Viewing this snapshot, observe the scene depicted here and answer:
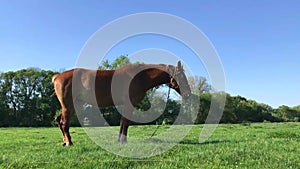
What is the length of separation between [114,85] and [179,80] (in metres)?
2.34

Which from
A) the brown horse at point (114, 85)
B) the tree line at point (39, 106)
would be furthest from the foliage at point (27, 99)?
the brown horse at point (114, 85)

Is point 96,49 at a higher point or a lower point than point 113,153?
higher

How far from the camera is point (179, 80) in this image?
10602mm

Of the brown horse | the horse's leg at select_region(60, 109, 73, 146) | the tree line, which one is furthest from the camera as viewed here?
the tree line

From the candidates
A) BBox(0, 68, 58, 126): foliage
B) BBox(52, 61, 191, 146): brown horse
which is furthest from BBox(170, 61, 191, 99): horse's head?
BBox(0, 68, 58, 126): foliage

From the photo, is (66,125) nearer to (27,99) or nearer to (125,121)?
(125,121)

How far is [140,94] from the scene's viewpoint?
10.7m

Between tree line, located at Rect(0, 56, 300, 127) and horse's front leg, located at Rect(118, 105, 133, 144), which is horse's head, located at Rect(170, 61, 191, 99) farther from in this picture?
tree line, located at Rect(0, 56, 300, 127)

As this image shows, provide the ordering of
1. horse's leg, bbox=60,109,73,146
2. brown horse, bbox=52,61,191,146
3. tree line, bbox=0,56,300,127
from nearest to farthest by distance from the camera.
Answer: horse's leg, bbox=60,109,73,146 → brown horse, bbox=52,61,191,146 → tree line, bbox=0,56,300,127

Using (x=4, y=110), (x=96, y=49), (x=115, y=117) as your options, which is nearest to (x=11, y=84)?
(x=4, y=110)

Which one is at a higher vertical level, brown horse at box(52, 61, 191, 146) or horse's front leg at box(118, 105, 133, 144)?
brown horse at box(52, 61, 191, 146)

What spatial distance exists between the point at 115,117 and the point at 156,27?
2222 cm

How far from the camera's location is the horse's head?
10586mm

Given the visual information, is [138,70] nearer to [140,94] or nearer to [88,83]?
[140,94]
